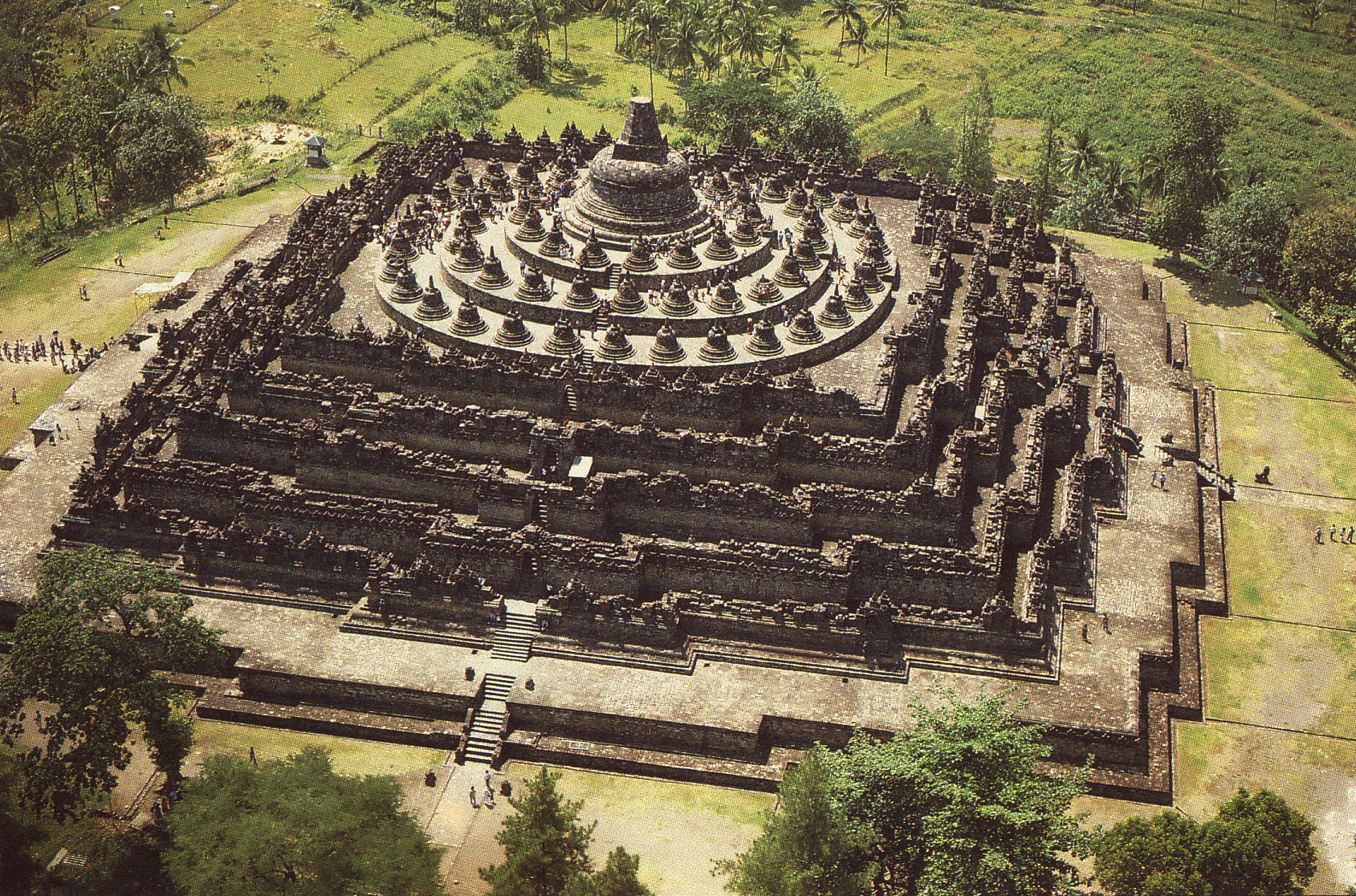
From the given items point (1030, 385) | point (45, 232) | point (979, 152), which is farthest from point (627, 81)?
point (1030, 385)

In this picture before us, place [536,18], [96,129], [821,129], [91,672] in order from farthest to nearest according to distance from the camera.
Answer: [536,18] → [821,129] → [96,129] → [91,672]

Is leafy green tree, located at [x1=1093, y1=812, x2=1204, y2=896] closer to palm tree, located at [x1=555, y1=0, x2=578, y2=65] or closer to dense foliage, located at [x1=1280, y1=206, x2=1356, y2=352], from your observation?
dense foliage, located at [x1=1280, y1=206, x2=1356, y2=352]

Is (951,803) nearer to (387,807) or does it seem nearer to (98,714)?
(387,807)

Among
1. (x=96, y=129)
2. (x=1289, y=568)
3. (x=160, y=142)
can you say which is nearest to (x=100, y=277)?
(x=160, y=142)

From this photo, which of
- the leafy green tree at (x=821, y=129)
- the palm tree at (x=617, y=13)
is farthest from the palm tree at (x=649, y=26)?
the leafy green tree at (x=821, y=129)

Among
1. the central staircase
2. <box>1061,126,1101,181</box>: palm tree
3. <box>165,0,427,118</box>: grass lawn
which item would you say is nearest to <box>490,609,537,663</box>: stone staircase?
the central staircase

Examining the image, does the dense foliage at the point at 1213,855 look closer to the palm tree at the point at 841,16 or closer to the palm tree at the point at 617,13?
the palm tree at the point at 841,16

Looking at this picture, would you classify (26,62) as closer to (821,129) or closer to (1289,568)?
(821,129)
